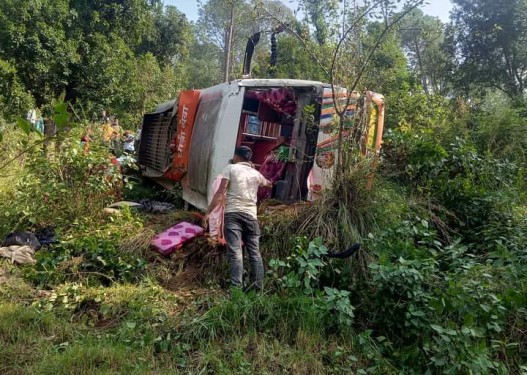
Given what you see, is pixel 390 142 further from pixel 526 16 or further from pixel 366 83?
pixel 526 16

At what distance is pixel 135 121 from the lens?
17.4 m

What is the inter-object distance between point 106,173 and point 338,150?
3.00 m

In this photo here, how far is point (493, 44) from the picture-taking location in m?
16.1

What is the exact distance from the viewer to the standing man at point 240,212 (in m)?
4.05

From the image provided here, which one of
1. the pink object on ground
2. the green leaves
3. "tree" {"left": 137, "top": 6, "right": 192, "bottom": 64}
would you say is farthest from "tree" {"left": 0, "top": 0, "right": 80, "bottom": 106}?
the green leaves

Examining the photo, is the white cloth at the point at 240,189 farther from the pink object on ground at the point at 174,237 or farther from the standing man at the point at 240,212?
the pink object on ground at the point at 174,237

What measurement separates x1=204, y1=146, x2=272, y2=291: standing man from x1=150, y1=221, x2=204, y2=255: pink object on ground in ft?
1.67

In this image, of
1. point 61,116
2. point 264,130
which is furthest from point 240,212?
point 61,116

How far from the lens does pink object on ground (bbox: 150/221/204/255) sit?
4559 millimetres

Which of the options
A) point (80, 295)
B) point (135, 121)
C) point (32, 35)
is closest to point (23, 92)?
point (32, 35)

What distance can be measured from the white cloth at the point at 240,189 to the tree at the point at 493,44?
14.3 metres

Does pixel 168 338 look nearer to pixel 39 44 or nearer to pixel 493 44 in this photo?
pixel 39 44

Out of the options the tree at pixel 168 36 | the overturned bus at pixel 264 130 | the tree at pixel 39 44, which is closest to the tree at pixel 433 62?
the overturned bus at pixel 264 130

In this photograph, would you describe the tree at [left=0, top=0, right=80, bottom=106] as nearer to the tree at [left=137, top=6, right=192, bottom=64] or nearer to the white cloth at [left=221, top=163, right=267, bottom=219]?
the tree at [left=137, top=6, right=192, bottom=64]
